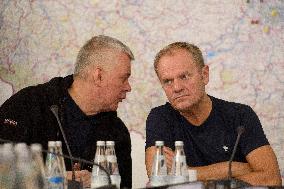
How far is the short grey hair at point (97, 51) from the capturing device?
2564 millimetres

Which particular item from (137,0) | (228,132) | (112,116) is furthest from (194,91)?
(137,0)

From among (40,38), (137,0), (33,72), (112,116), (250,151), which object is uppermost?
(137,0)

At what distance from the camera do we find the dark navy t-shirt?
240cm

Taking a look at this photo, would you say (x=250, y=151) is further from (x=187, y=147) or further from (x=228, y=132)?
(x=187, y=147)

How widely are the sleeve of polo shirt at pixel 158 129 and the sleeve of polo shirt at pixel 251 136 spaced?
13.4 inches

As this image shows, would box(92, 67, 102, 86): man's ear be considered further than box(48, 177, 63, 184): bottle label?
Yes

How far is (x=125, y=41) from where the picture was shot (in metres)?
3.10

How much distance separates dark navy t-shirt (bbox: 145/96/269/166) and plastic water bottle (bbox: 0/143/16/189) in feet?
3.65

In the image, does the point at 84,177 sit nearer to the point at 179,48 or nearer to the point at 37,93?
the point at 37,93

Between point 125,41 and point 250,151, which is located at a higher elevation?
point 125,41

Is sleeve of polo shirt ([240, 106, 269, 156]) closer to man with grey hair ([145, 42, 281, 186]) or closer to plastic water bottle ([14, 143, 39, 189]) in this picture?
man with grey hair ([145, 42, 281, 186])

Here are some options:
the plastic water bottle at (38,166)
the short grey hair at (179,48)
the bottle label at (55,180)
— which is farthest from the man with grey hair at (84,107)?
the plastic water bottle at (38,166)

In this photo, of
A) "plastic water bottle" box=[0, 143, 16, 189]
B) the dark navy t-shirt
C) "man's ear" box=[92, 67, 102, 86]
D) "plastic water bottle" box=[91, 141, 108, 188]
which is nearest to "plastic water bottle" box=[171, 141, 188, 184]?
"plastic water bottle" box=[91, 141, 108, 188]

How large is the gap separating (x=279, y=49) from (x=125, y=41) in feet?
2.84
